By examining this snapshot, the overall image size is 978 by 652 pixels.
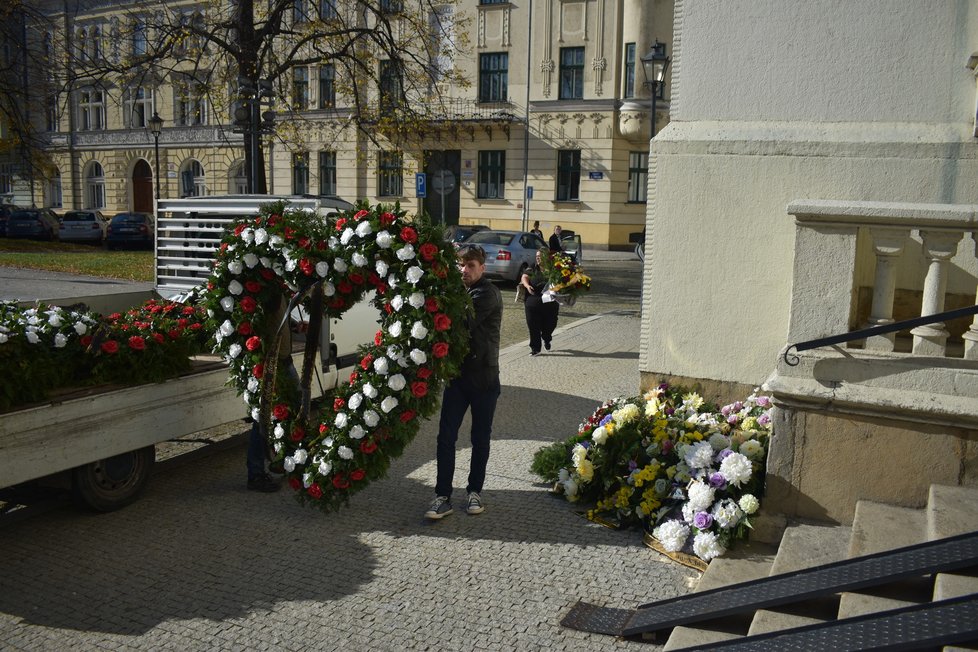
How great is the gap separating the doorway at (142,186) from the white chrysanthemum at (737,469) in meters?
47.0

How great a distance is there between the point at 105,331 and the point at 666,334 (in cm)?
428

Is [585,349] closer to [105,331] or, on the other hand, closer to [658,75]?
[658,75]

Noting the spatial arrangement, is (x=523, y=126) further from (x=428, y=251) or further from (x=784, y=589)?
(x=784, y=589)

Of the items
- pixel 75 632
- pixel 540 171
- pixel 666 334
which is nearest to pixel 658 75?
pixel 666 334

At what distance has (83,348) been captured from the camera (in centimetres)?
602

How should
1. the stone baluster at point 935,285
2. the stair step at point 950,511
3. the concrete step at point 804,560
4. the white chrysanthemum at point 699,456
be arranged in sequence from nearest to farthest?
the concrete step at point 804,560 → the stair step at point 950,511 → the stone baluster at point 935,285 → the white chrysanthemum at point 699,456

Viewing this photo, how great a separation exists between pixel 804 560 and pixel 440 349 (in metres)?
2.58

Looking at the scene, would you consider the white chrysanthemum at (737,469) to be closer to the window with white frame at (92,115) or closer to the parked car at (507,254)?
the parked car at (507,254)

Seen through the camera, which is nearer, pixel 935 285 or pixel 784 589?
pixel 784 589

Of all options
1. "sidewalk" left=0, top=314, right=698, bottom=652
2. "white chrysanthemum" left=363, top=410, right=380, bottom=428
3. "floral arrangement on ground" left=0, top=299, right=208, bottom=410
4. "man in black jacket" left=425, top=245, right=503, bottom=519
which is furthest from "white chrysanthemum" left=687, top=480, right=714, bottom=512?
"floral arrangement on ground" left=0, top=299, right=208, bottom=410

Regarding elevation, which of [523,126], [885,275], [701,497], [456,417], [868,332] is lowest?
[701,497]

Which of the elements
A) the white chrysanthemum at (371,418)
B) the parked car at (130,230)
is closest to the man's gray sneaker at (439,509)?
the white chrysanthemum at (371,418)

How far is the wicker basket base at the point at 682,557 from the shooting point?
5305 millimetres

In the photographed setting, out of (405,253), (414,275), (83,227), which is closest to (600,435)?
(414,275)
